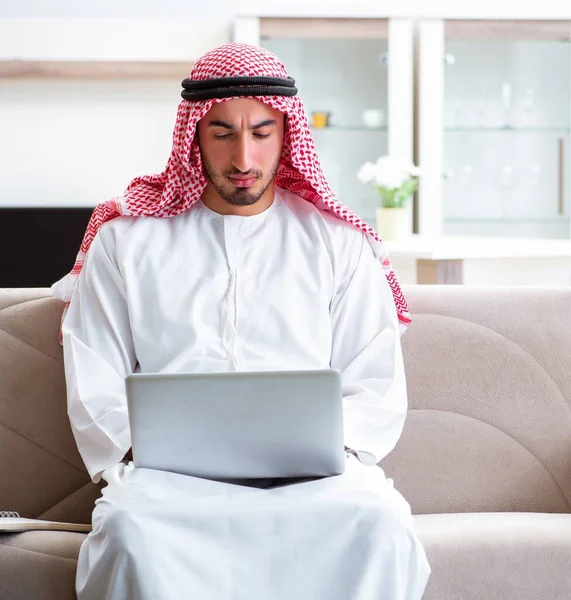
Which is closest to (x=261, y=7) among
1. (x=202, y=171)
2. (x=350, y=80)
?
(x=350, y=80)

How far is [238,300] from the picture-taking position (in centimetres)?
232

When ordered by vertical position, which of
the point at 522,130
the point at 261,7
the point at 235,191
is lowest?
the point at 235,191

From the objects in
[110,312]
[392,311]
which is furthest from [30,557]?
[392,311]

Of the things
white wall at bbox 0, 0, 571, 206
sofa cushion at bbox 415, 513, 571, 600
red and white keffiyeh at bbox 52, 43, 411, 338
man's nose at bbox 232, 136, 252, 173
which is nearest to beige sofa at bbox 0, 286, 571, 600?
red and white keffiyeh at bbox 52, 43, 411, 338

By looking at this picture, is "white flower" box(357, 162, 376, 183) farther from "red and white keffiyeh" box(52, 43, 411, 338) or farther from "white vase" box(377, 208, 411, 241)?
"red and white keffiyeh" box(52, 43, 411, 338)

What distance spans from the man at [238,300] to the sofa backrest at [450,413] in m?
0.14

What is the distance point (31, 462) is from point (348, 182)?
10.2 ft

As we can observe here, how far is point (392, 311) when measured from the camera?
7.79 feet

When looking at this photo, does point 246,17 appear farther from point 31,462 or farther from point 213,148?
point 31,462

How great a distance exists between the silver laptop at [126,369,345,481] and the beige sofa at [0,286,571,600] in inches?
24.3

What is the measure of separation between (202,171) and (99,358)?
540 millimetres

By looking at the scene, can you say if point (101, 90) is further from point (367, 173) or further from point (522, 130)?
point (522, 130)

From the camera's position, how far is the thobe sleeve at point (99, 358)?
214cm

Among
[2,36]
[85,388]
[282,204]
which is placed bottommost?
[85,388]
